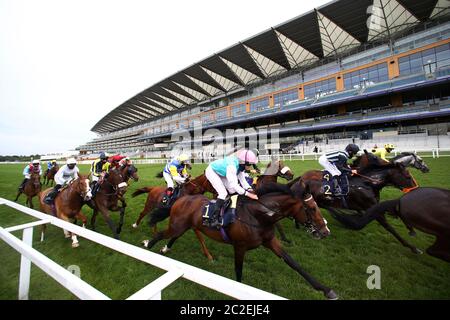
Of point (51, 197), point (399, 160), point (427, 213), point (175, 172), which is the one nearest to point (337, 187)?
point (399, 160)

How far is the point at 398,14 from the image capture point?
2639 cm

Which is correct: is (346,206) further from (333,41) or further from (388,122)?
(333,41)

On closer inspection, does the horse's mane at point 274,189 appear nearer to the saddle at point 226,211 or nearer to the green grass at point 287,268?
the saddle at point 226,211

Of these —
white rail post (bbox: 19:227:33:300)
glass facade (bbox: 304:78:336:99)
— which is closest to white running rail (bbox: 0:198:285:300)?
white rail post (bbox: 19:227:33:300)

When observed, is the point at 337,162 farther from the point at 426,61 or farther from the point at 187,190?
the point at 426,61

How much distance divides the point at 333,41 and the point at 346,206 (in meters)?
35.0

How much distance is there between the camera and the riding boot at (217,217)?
9.61ft

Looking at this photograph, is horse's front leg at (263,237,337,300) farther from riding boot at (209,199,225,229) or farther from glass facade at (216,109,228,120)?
glass facade at (216,109,228,120)

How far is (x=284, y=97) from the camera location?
3819cm

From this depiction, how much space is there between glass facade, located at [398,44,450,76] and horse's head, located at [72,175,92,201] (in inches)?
1329

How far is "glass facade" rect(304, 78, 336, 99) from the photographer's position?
32.4 metres

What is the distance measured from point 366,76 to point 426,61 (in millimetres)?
6054

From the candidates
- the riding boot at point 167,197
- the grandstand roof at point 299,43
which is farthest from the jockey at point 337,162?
the grandstand roof at point 299,43
